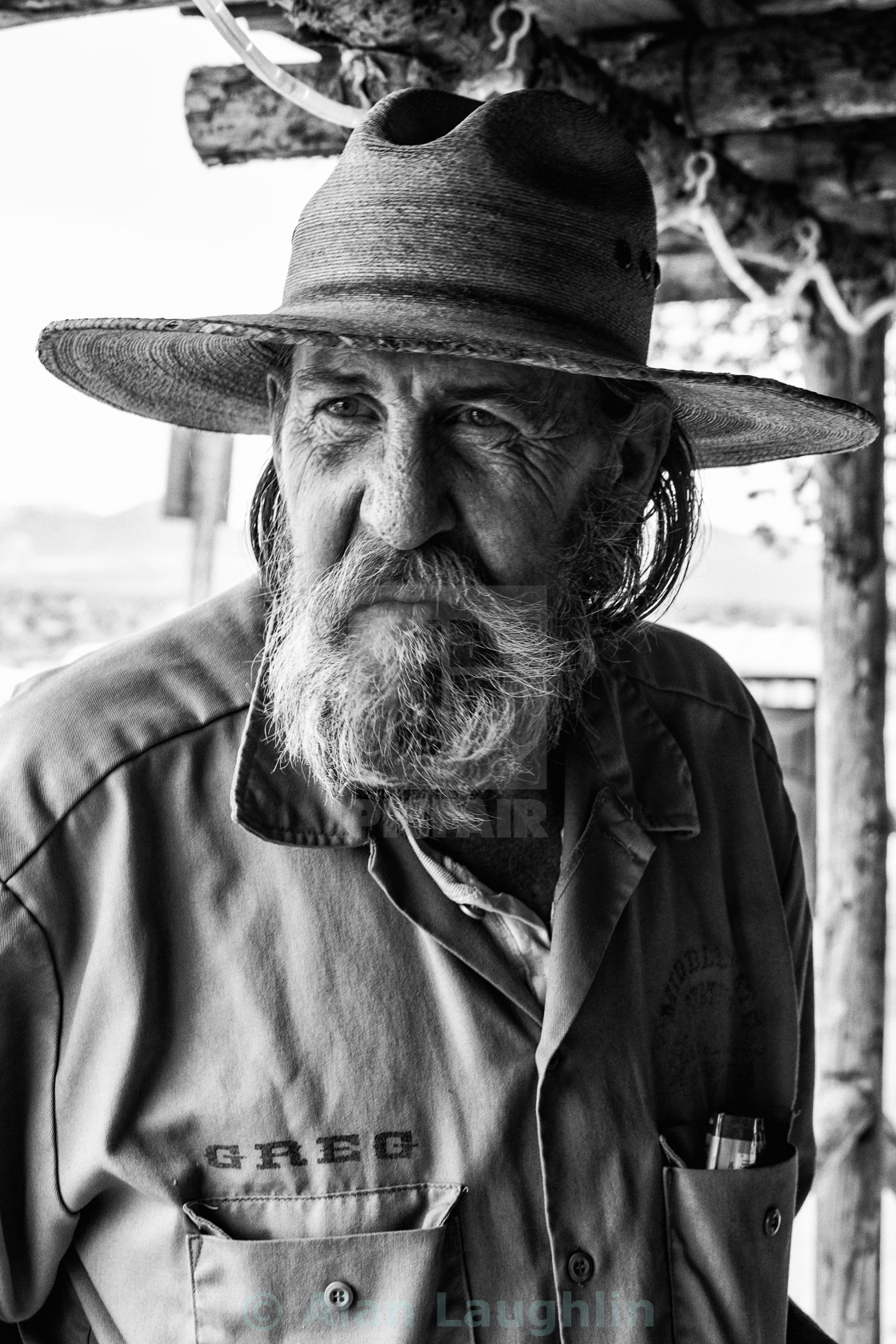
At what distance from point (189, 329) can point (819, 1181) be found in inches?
148

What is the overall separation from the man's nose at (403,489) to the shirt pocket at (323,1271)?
29.1 inches

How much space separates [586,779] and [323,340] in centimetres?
69

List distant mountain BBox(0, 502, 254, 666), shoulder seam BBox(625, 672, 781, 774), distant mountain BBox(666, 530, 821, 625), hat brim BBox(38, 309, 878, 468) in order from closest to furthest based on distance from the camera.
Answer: hat brim BBox(38, 309, 878, 468)
shoulder seam BBox(625, 672, 781, 774)
distant mountain BBox(0, 502, 254, 666)
distant mountain BBox(666, 530, 821, 625)

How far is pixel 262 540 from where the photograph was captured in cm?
182

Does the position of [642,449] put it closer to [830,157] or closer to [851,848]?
[830,157]

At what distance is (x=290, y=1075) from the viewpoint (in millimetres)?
1454

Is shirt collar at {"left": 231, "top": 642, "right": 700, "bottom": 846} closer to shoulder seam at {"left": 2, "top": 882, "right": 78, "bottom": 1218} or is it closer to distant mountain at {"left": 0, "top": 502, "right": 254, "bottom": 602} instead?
shoulder seam at {"left": 2, "top": 882, "right": 78, "bottom": 1218}

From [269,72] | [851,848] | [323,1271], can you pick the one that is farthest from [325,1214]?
[851,848]

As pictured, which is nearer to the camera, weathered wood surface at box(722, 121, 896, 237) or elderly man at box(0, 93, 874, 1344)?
elderly man at box(0, 93, 874, 1344)

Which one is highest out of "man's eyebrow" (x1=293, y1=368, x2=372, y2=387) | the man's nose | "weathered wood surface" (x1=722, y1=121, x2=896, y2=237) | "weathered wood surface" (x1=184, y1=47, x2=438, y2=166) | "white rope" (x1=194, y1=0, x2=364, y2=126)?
"weathered wood surface" (x1=722, y1=121, x2=896, y2=237)

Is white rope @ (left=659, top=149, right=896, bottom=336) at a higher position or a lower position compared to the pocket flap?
higher

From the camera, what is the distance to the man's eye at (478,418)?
156cm

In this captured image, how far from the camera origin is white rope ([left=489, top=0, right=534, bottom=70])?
7.00 ft

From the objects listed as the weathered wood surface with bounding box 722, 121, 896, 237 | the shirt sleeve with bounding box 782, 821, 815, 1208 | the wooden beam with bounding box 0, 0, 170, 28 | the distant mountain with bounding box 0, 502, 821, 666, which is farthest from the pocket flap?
the distant mountain with bounding box 0, 502, 821, 666
